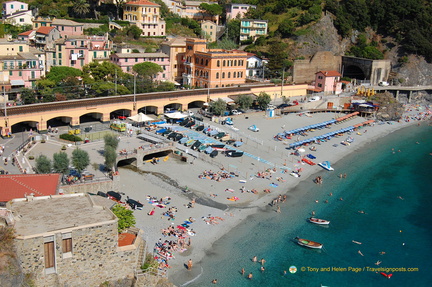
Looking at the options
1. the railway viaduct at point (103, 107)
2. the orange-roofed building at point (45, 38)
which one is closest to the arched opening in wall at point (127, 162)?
the railway viaduct at point (103, 107)

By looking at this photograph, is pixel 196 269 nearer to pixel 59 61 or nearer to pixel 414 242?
pixel 414 242

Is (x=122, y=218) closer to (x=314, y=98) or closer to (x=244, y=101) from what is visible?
(x=244, y=101)

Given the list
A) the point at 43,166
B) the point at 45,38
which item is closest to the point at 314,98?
the point at 45,38

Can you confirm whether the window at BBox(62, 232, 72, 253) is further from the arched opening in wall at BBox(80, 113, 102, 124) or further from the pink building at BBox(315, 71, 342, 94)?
the pink building at BBox(315, 71, 342, 94)

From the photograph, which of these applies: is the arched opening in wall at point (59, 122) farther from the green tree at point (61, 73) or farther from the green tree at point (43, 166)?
the green tree at point (43, 166)

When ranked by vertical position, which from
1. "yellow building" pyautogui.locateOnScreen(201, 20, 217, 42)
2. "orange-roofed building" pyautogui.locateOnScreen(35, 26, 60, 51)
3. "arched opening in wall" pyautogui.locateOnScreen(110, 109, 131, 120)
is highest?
"yellow building" pyautogui.locateOnScreen(201, 20, 217, 42)

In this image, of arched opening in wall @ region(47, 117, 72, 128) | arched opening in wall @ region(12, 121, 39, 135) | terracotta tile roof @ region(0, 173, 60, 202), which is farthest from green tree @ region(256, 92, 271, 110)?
terracotta tile roof @ region(0, 173, 60, 202)

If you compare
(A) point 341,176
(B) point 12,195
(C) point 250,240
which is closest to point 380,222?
(A) point 341,176
